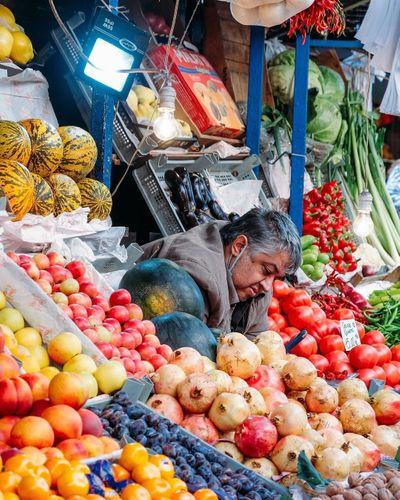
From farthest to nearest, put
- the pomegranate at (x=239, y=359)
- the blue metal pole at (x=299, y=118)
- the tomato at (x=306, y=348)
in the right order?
the blue metal pole at (x=299, y=118) → the tomato at (x=306, y=348) → the pomegranate at (x=239, y=359)

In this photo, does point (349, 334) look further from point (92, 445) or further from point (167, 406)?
point (92, 445)

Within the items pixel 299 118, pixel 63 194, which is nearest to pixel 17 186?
pixel 63 194

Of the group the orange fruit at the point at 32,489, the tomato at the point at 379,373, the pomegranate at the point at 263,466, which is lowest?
the tomato at the point at 379,373

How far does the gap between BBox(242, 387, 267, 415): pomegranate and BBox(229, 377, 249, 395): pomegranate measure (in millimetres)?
39

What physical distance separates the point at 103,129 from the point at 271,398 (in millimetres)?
2497

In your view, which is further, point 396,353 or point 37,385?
point 396,353

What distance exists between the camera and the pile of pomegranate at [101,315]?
2.74 meters

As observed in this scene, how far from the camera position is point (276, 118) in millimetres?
6934

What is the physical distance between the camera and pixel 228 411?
2.47m

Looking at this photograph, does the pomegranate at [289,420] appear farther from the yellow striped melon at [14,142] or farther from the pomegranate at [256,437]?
the yellow striped melon at [14,142]

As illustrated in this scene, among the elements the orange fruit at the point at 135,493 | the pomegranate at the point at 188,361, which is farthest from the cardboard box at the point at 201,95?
the orange fruit at the point at 135,493

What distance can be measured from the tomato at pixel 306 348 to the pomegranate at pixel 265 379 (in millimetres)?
1136

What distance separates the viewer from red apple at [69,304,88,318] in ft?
9.44

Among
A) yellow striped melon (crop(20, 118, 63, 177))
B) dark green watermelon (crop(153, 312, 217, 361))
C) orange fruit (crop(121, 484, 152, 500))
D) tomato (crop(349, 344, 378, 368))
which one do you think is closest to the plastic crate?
yellow striped melon (crop(20, 118, 63, 177))
